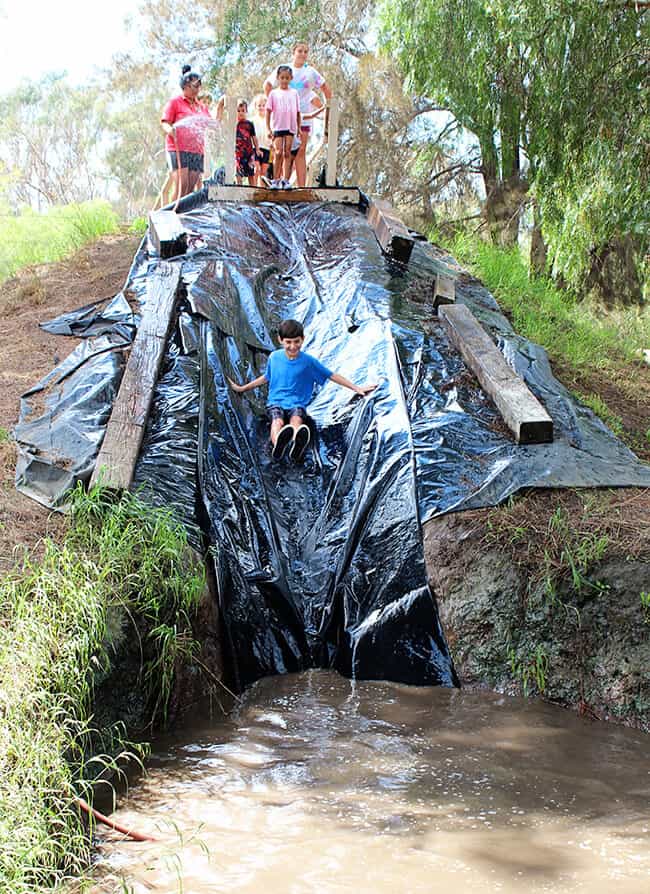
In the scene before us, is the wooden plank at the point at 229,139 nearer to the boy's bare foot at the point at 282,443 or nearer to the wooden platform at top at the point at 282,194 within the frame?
the wooden platform at top at the point at 282,194

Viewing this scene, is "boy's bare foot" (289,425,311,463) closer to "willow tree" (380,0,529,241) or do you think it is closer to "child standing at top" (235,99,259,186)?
"willow tree" (380,0,529,241)

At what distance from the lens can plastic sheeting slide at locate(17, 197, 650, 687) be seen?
4566 millimetres

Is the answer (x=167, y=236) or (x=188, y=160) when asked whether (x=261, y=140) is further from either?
(x=167, y=236)

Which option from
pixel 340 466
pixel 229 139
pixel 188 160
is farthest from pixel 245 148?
pixel 340 466

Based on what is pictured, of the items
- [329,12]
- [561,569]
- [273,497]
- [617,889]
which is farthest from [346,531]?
[329,12]

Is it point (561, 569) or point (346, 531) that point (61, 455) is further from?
point (561, 569)

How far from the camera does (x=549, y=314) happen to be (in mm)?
9453

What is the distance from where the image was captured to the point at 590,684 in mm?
4078

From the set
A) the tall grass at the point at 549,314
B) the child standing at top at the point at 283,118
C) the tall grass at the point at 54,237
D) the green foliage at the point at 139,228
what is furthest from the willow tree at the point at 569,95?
the tall grass at the point at 54,237

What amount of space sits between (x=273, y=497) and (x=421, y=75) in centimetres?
697

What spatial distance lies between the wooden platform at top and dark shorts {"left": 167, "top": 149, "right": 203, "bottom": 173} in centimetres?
49

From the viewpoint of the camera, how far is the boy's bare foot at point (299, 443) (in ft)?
18.2

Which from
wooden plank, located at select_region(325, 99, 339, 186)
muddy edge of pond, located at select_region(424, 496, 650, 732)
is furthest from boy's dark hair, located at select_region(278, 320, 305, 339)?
wooden plank, located at select_region(325, 99, 339, 186)

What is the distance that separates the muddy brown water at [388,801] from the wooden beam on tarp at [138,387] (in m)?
1.47
